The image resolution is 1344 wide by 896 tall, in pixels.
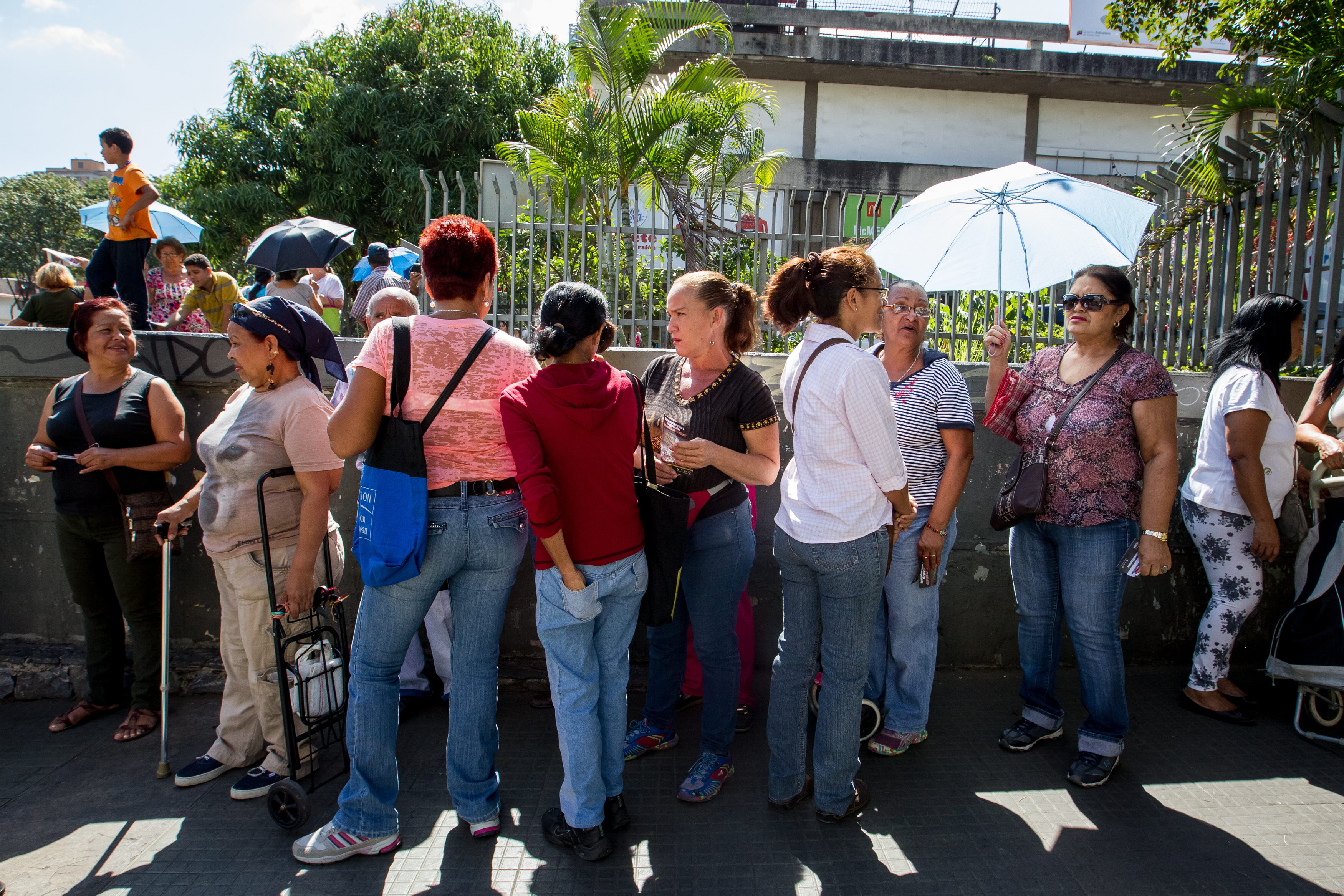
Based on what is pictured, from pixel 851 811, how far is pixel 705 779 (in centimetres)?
53

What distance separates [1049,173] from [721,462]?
2083 mm

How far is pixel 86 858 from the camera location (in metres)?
2.79

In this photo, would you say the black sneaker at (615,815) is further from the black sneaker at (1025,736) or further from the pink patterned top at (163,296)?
the pink patterned top at (163,296)

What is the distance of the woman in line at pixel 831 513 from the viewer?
2.72m

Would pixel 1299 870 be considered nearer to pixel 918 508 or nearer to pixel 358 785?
pixel 918 508

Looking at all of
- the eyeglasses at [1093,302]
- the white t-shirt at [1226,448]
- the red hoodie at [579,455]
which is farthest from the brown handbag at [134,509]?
the white t-shirt at [1226,448]

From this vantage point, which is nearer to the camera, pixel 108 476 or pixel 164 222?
pixel 108 476

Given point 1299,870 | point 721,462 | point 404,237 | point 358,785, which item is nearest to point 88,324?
point 358,785

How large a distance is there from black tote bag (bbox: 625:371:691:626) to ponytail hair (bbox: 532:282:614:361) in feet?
0.94

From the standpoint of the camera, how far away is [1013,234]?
135 inches

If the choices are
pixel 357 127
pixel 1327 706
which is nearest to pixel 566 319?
pixel 1327 706

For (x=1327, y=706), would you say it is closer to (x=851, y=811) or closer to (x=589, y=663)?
(x=851, y=811)

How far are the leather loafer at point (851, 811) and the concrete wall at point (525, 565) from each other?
4.06 feet

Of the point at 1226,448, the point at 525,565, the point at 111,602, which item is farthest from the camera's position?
the point at 525,565
